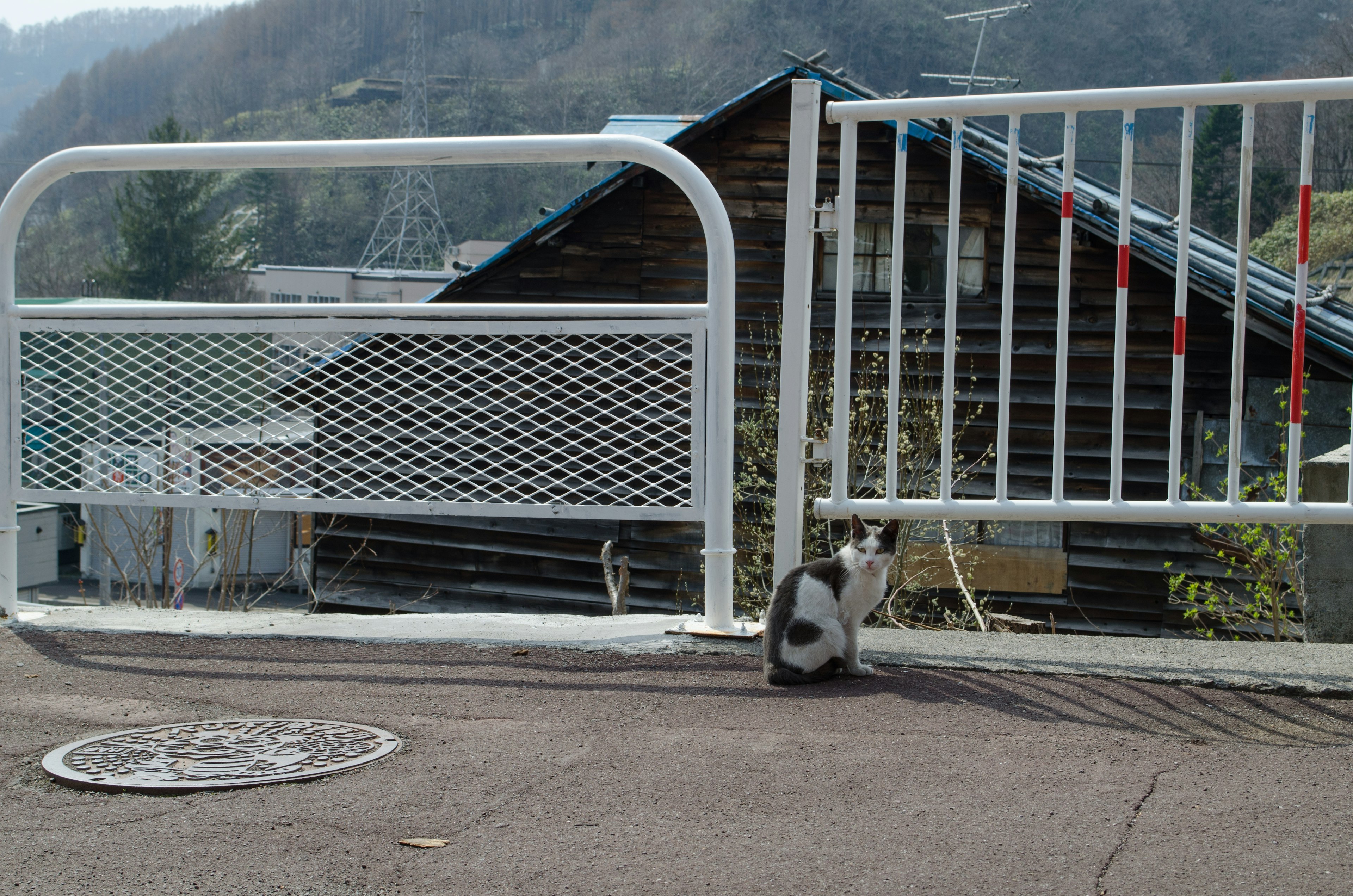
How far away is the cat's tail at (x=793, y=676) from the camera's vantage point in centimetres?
298

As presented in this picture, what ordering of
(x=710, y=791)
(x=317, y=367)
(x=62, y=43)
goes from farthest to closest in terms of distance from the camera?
(x=62, y=43) < (x=317, y=367) < (x=710, y=791)

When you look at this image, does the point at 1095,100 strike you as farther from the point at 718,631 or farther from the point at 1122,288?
the point at 718,631

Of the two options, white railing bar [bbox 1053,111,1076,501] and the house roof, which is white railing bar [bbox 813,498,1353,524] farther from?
the house roof

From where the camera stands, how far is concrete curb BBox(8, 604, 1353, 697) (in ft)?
9.75

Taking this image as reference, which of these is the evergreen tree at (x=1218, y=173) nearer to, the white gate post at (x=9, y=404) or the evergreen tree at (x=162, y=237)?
the white gate post at (x=9, y=404)

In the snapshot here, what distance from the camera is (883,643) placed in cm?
339

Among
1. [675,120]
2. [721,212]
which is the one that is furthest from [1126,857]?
[675,120]

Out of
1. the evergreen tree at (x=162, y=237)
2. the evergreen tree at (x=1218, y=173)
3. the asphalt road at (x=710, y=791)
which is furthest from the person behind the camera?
the evergreen tree at (x=162, y=237)

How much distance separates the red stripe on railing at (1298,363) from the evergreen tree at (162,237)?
5784 cm

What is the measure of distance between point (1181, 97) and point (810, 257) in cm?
106

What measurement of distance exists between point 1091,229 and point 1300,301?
631cm

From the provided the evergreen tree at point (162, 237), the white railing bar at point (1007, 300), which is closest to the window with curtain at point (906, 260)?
the white railing bar at point (1007, 300)

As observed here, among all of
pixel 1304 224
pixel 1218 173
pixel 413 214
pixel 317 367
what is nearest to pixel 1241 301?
pixel 1304 224

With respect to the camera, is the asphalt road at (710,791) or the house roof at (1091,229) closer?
the asphalt road at (710,791)
